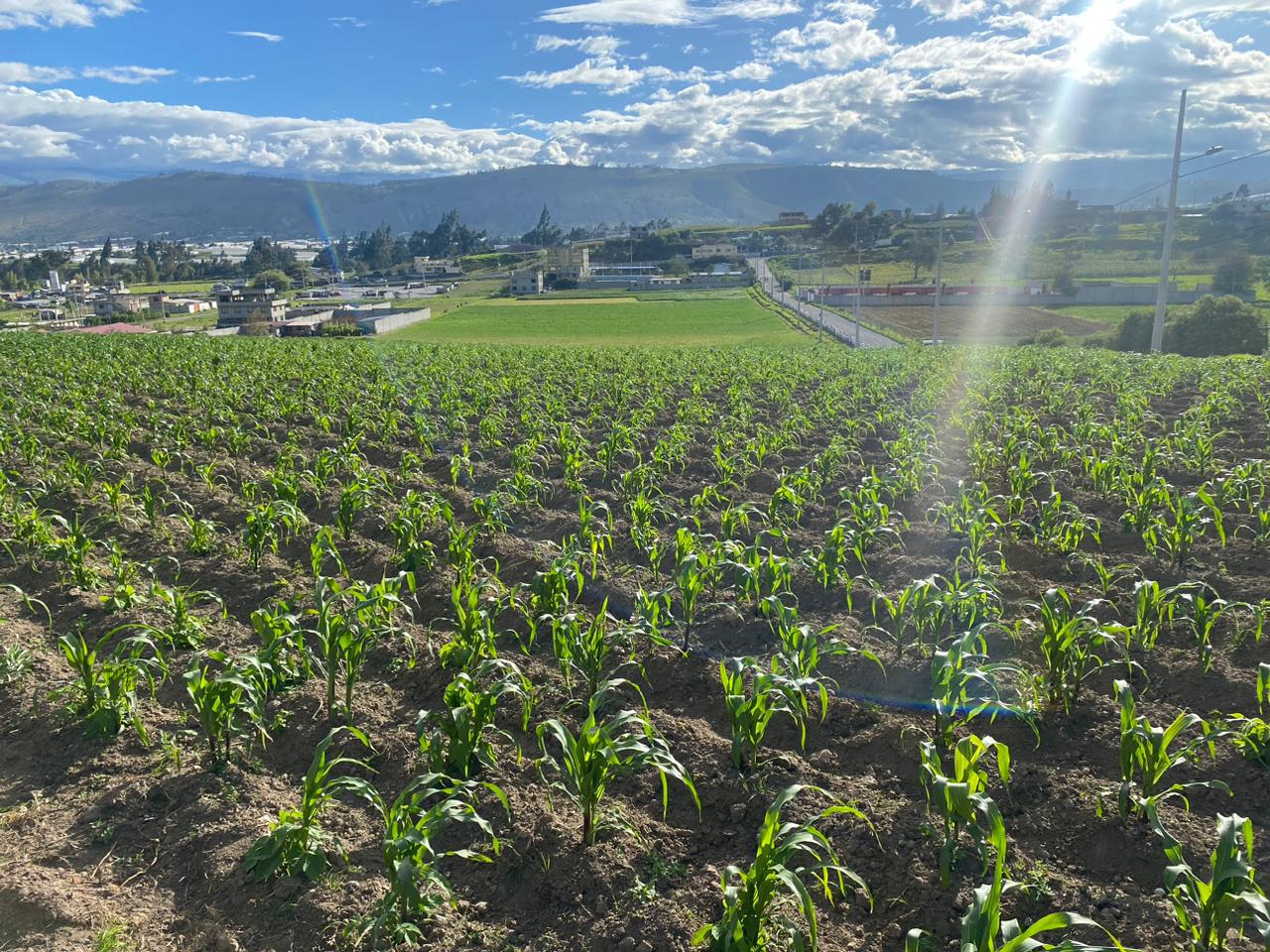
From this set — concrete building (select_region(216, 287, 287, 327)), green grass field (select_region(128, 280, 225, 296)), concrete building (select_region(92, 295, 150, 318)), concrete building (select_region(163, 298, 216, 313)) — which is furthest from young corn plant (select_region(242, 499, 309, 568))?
green grass field (select_region(128, 280, 225, 296))

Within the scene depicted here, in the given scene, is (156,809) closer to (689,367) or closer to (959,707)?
(959,707)

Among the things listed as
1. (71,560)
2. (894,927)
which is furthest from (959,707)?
(71,560)

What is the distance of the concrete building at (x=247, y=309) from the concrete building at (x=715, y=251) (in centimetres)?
7536

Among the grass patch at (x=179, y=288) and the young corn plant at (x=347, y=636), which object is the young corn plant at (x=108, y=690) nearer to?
the young corn plant at (x=347, y=636)

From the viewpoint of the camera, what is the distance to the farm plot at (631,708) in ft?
10.5

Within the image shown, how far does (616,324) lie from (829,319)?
17950 mm

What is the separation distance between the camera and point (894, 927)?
124 inches

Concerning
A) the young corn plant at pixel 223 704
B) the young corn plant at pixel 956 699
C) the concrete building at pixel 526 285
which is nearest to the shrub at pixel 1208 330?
the young corn plant at pixel 956 699

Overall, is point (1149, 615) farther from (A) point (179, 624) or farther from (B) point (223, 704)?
(A) point (179, 624)

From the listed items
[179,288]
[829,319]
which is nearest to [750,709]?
[829,319]

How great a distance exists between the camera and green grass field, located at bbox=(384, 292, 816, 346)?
50.7 metres

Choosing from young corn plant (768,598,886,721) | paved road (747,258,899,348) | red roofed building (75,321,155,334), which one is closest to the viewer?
young corn plant (768,598,886,721)

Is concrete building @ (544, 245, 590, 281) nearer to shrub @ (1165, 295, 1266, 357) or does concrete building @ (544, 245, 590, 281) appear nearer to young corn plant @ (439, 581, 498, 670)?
shrub @ (1165, 295, 1266, 357)

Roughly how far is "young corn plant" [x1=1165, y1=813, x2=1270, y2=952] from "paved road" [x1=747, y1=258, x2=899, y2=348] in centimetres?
3795
